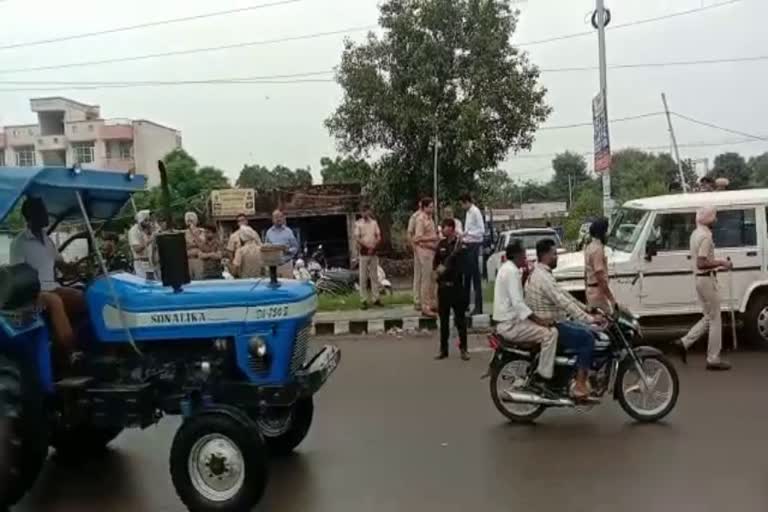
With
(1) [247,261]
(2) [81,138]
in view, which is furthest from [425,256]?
(2) [81,138]

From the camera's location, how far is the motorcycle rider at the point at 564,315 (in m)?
7.49

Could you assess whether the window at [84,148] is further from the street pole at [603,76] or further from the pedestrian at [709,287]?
the pedestrian at [709,287]

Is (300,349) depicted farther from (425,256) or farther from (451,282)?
(425,256)

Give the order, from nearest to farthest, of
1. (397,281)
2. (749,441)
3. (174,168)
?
(749,441) < (397,281) < (174,168)

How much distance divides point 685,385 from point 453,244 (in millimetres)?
3366

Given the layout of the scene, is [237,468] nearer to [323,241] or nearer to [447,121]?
[447,121]

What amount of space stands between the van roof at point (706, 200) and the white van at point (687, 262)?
0.01 metres

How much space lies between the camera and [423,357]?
11594 mm

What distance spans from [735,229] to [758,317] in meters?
1.18

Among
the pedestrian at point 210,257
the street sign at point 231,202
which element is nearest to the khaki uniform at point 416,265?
the pedestrian at point 210,257

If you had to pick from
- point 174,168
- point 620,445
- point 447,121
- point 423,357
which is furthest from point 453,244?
point 174,168

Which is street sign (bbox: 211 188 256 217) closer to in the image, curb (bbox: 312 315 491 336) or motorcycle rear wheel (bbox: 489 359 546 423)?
curb (bbox: 312 315 491 336)

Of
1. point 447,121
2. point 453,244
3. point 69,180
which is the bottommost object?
point 453,244

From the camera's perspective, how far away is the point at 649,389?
7570 mm
